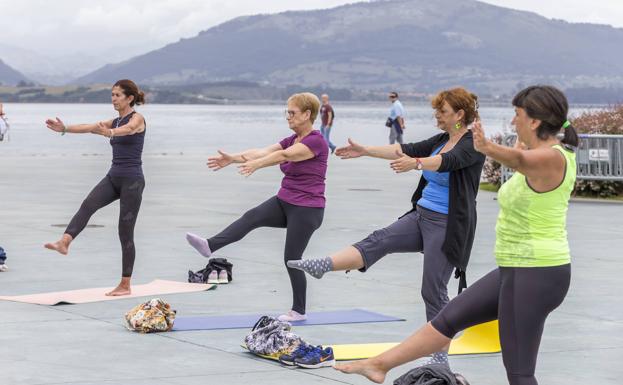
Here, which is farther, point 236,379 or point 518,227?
point 236,379

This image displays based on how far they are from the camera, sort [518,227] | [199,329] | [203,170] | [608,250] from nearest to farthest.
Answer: [518,227] < [199,329] < [608,250] < [203,170]

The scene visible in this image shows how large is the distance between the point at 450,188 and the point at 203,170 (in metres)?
23.8

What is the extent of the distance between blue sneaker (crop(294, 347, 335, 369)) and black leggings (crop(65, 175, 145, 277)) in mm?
3056

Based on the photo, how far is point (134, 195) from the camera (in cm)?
1027

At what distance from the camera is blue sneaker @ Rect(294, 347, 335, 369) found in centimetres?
766

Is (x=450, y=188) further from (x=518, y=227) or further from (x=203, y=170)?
(x=203, y=170)

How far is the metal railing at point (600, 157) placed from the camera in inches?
857

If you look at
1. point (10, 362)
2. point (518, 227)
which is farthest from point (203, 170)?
point (518, 227)

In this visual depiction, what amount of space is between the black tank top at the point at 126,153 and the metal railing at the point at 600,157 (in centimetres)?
1277

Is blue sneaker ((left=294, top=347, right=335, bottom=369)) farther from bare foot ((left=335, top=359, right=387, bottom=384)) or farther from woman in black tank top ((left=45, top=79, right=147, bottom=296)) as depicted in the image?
woman in black tank top ((left=45, top=79, right=147, bottom=296))

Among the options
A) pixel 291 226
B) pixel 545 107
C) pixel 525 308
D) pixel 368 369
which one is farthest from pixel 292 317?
pixel 545 107

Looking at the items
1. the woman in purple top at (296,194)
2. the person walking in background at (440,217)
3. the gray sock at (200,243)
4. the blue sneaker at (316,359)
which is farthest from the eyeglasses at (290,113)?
the blue sneaker at (316,359)

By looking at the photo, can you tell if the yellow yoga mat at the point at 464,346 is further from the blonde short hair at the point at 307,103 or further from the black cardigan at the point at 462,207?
the blonde short hair at the point at 307,103

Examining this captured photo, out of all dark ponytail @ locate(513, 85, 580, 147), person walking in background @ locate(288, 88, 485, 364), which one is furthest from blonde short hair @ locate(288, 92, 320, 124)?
dark ponytail @ locate(513, 85, 580, 147)
